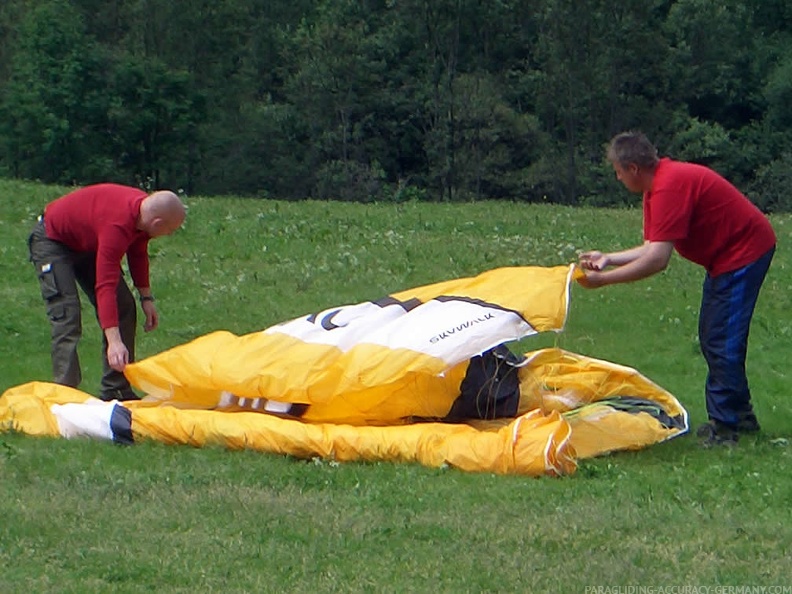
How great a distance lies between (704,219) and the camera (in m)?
6.87

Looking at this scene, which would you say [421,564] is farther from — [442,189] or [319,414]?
[442,189]

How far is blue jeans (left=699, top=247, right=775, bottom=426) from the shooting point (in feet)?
22.5

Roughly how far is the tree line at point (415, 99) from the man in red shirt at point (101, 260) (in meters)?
34.8

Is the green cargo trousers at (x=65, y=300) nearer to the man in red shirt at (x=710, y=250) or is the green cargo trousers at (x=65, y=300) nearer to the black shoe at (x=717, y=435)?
the man in red shirt at (x=710, y=250)

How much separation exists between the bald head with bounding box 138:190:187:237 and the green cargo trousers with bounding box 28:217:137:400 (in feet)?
1.87

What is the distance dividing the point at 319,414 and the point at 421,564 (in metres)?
2.18

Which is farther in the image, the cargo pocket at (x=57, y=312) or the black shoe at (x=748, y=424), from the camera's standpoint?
the cargo pocket at (x=57, y=312)

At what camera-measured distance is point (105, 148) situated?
152 feet

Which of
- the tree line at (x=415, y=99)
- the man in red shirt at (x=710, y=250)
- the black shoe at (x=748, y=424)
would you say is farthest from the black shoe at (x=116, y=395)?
the tree line at (x=415, y=99)

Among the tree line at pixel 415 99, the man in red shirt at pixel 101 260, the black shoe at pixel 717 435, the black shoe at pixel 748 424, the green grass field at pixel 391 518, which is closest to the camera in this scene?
the green grass field at pixel 391 518

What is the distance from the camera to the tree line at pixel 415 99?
43.9m

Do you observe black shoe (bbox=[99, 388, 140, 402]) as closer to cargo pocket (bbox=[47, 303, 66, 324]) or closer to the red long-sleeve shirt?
cargo pocket (bbox=[47, 303, 66, 324])

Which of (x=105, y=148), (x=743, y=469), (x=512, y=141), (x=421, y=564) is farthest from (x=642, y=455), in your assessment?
(x=105, y=148)

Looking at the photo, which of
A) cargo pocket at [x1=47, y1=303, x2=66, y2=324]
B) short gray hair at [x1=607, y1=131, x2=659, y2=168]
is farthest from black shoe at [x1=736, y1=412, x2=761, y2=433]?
cargo pocket at [x1=47, y1=303, x2=66, y2=324]
